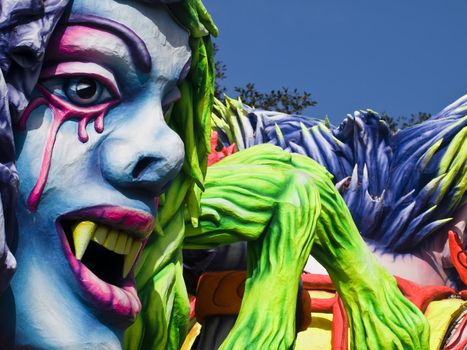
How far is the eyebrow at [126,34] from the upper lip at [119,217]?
272 millimetres

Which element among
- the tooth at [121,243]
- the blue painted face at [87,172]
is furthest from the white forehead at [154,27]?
the tooth at [121,243]

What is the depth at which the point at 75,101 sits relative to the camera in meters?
2.32

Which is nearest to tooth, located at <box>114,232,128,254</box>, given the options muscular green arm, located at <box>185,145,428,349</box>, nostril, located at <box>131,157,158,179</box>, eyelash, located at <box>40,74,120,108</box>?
nostril, located at <box>131,157,158,179</box>

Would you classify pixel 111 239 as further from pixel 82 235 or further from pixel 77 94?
pixel 77 94

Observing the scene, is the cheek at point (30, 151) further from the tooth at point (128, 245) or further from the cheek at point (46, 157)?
the tooth at point (128, 245)

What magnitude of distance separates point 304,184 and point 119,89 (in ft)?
2.72

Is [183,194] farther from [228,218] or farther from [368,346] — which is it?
[368,346]

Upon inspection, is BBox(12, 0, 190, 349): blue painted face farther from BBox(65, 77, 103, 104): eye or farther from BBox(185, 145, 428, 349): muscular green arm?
BBox(185, 145, 428, 349): muscular green arm

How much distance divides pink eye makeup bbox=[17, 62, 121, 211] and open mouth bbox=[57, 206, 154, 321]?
0.15m

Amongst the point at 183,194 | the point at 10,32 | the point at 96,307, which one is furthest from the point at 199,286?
the point at 10,32

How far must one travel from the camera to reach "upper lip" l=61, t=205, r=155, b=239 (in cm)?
227

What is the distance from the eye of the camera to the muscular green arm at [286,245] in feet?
9.62

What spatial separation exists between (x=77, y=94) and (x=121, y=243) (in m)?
0.28

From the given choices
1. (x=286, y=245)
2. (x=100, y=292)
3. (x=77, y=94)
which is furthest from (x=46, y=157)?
(x=286, y=245)
